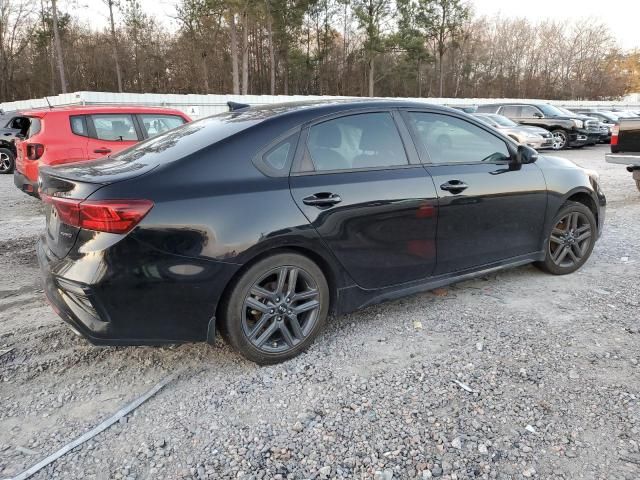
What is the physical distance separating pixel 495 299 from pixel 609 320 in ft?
2.64

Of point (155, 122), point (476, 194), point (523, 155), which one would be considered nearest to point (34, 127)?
point (155, 122)

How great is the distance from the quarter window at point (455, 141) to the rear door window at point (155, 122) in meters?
5.31

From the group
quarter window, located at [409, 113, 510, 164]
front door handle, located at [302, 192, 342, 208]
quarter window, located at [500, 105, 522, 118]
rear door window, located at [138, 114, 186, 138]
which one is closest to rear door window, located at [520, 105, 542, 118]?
quarter window, located at [500, 105, 522, 118]

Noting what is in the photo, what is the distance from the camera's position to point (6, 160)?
1237cm

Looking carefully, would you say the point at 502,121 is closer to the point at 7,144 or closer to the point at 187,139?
the point at 7,144

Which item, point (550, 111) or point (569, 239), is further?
point (550, 111)

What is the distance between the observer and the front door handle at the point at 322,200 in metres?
2.89

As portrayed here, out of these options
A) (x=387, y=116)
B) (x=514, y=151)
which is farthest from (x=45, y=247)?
(x=514, y=151)

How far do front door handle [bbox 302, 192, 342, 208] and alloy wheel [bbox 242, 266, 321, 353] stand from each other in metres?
0.40

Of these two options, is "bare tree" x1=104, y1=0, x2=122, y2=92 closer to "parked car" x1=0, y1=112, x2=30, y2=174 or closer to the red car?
"parked car" x1=0, y1=112, x2=30, y2=174

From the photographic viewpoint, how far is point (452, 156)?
3.64m

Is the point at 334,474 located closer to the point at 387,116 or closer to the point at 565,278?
the point at 387,116

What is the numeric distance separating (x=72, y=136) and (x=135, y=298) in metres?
5.55

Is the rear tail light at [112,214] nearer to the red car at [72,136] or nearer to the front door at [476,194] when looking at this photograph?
the front door at [476,194]
